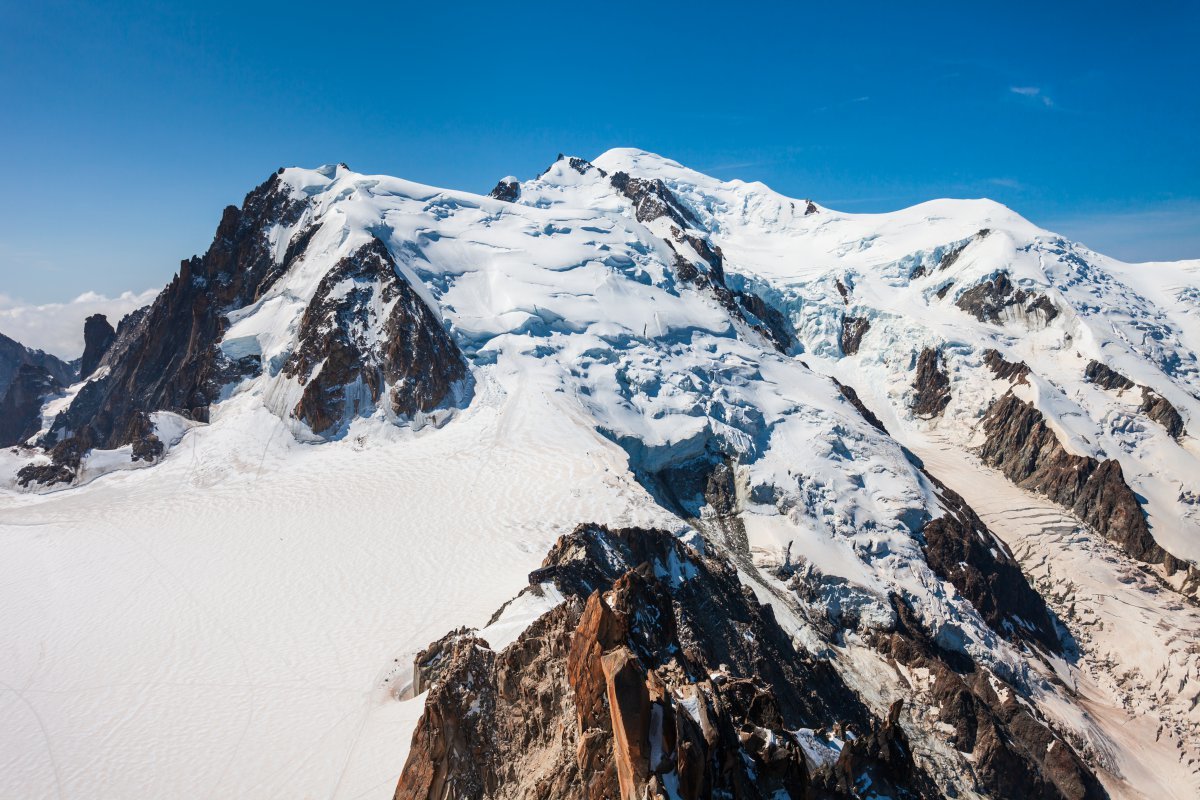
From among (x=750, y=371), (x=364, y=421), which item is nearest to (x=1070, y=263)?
(x=750, y=371)

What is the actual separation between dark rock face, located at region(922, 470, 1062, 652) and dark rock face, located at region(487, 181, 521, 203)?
71.0 meters

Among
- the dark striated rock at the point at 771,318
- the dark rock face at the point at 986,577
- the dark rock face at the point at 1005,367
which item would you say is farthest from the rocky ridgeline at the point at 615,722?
the dark striated rock at the point at 771,318

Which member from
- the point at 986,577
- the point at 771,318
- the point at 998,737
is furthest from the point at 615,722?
Result: the point at 771,318

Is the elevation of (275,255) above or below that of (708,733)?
above

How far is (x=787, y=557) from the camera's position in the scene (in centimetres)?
4428

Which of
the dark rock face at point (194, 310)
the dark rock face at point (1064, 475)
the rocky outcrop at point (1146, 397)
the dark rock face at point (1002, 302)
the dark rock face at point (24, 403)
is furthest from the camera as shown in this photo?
the dark rock face at point (1002, 302)

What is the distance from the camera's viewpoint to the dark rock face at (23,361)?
100562 mm

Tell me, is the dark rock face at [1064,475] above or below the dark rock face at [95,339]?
below

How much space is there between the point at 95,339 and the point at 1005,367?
12600cm

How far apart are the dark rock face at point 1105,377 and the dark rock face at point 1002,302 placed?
10474 millimetres

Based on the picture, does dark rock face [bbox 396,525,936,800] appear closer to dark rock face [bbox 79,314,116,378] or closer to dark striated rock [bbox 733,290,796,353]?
dark striated rock [bbox 733,290,796,353]

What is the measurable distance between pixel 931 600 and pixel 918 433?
45.4 metres

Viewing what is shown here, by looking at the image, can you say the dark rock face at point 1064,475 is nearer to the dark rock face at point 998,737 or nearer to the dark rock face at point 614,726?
the dark rock face at point 998,737

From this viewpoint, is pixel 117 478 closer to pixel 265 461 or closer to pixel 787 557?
pixel 265 461
